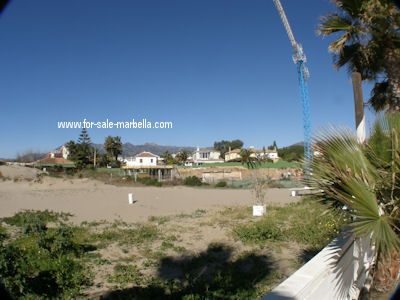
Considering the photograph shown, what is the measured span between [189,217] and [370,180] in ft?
33.3

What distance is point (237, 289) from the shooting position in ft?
14.6

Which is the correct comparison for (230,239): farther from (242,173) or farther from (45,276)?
(242,173)

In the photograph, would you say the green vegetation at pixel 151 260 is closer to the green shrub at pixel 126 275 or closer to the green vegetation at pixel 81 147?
the green shrub at pixel 126 275

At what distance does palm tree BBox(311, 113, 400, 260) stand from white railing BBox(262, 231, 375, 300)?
35 centimetres

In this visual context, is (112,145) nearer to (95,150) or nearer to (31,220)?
(95,150)

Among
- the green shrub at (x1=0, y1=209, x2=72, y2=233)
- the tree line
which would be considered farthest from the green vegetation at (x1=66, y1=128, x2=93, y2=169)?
the green shrub at (x1=0, y1=209, x2=72, y2=233)

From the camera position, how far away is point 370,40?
18.7ft

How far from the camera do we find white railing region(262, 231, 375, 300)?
2.53 meters

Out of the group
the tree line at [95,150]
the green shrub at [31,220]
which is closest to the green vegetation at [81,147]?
the tree line at [95,150]

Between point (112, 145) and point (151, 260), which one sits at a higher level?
point (112, 145)

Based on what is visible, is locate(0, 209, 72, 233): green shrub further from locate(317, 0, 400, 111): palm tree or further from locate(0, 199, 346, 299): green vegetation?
locate(317, 0, 400, 111): palm tree

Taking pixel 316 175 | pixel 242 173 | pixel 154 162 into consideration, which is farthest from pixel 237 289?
pixel 154 162

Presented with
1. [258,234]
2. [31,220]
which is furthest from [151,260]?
[31,220]

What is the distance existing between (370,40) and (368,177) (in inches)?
154
